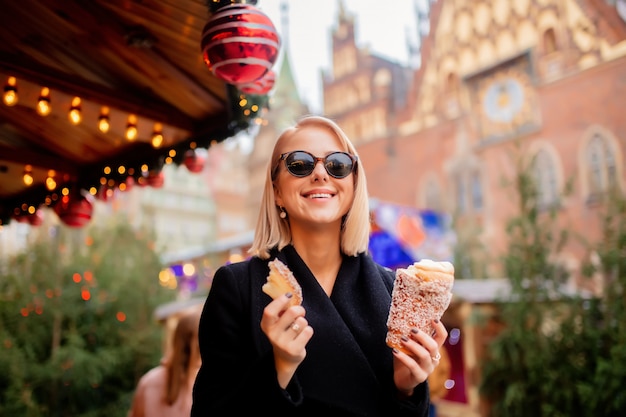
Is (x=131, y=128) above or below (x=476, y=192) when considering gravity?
below

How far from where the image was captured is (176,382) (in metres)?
3.34

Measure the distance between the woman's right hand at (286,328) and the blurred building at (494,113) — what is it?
11.5 meters

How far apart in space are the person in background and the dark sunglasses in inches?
83.5

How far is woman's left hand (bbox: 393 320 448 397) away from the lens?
135 centimetres

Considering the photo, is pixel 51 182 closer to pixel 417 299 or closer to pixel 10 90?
pixel 10 90

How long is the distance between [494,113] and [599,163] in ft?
12.8

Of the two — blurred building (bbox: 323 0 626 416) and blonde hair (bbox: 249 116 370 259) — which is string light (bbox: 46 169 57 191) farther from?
blurred building (bbox: 323 0 626 416)

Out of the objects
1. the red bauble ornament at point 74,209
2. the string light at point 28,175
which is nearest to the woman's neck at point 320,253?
the string light at point 28,175

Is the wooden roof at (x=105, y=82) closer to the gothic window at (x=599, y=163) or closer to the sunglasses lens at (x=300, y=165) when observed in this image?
the sunglasses lens at (x=300, y=165)

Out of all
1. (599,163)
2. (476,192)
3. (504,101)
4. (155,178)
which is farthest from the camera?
(476,192)

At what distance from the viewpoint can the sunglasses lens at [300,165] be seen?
156 centimetres

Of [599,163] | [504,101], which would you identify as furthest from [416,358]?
[504,101]

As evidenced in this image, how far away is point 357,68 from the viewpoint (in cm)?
2489

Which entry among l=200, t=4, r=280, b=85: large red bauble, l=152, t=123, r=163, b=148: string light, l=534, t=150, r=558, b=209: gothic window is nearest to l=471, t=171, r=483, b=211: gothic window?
l=534, t=150, r=558, b=209: gothic window
